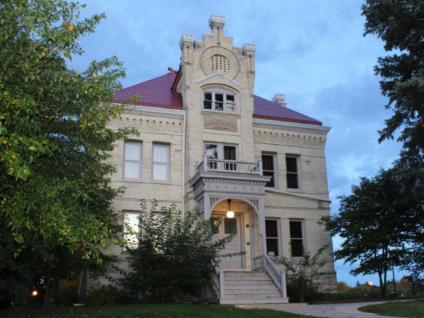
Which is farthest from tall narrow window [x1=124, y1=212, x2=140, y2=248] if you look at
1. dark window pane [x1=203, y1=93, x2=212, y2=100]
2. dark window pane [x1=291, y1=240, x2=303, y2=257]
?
dark window pane [x1=291, y1=240, x2=303, y2=257]

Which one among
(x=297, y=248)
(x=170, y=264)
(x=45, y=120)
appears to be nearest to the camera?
(x=45, y=120)

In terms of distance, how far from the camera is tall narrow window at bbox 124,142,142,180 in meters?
23.1

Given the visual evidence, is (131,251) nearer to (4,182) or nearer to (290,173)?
(4,182)

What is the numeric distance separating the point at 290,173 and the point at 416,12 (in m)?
11.1

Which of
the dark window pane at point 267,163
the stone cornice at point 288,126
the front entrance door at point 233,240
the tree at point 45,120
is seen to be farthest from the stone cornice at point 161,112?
the tree at point 45,120

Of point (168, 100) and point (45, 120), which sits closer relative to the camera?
point (45, 120)

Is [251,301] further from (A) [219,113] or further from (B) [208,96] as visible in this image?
(B) [208,96]

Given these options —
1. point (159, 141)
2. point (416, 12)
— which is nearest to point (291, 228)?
point (159, 141)

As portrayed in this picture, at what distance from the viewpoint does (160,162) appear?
77.7 ft

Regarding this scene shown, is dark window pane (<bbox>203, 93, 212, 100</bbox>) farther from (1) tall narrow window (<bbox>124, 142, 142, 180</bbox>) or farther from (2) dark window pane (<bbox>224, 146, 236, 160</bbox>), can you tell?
(1) tall narrow window (<bbox>124, 142, 142, 180</bbox>)

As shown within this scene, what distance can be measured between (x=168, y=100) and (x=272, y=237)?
943 cm

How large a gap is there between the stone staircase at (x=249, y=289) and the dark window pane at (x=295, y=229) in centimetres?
501

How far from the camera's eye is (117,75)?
11461mm

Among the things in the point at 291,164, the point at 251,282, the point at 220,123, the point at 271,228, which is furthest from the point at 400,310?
the point at 220,123
